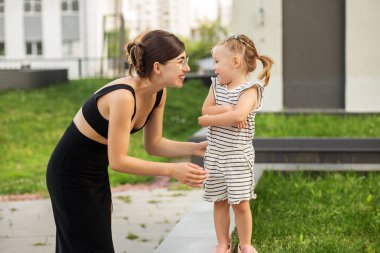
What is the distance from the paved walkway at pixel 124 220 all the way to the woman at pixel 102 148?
2.33 metres

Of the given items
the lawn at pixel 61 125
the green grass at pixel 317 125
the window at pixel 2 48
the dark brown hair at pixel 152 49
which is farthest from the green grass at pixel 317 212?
the window at pixel 2 48

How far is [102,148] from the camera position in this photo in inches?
161

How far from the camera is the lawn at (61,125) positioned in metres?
11.9

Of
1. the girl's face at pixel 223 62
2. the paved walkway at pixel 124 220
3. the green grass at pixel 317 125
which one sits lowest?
the paved walkway at pixel 124 220

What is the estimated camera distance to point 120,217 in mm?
8062

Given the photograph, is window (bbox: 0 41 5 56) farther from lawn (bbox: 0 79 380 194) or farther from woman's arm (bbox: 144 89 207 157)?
woman's arm (bbox: 144 89 207 157)

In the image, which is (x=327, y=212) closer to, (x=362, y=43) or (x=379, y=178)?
(x=379, y=178)

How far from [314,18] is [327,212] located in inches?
425

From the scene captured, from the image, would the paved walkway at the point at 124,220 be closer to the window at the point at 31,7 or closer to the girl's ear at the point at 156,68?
the girl's ear at the point at 156,68

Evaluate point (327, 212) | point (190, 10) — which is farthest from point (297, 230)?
point (190, 10)

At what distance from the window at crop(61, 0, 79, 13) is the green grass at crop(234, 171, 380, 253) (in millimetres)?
39337

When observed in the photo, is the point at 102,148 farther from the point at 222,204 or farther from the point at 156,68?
the point at 222,204

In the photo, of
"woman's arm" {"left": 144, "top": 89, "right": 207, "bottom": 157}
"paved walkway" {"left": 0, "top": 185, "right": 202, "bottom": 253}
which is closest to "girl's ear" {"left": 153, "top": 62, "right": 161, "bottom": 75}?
"woman's arm" {"left": 144, "top": 89, "right": 207, "bottom": 157}

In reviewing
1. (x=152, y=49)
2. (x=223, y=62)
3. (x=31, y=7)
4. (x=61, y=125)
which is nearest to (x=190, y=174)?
(x=152, y=49)
